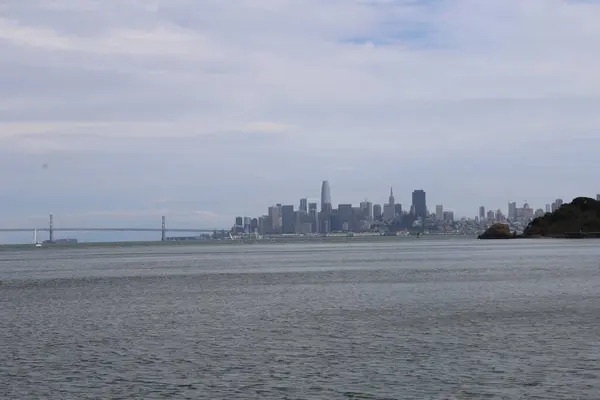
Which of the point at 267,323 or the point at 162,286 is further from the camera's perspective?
the point at 162,286

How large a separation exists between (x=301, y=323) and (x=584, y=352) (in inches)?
697

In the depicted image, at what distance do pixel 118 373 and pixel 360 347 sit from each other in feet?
35.1

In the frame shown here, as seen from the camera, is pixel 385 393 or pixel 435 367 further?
pixel 435 367

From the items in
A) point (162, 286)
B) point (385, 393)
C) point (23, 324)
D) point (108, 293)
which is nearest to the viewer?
point (385, 393)

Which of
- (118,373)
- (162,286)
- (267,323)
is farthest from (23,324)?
(162,286)

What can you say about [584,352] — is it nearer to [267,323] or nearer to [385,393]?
[385,393]

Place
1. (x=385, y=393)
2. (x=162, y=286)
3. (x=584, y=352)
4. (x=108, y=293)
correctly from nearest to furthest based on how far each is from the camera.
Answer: (x=385, y=393), (x=584, y=352), (x=108, y=293), (x=162, y=286)

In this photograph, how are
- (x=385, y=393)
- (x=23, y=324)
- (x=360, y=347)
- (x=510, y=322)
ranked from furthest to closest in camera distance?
(x=23, y=324) → (x=510, y=322) → (x=360, y=347) → (x=385, y=393)

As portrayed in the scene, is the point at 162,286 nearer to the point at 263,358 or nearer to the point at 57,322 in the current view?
the point at 57,322

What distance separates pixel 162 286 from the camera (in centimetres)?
9225

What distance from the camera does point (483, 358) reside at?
115 feet

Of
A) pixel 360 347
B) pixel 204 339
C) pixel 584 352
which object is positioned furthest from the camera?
pixel 204 339

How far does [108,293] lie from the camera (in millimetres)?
82438

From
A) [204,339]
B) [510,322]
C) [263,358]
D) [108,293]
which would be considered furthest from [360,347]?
[108,293]
